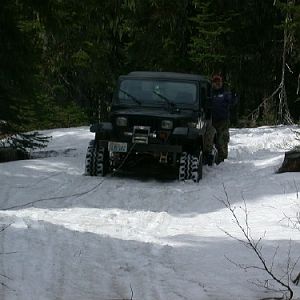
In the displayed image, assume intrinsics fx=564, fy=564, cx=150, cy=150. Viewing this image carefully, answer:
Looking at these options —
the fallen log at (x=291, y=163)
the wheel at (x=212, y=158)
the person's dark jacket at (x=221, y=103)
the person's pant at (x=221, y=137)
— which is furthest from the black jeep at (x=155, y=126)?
the person's pant at (x=221, y=137)

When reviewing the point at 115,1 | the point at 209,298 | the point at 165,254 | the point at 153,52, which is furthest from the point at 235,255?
the point at 153,52

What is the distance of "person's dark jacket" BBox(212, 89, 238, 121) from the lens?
41.8ft

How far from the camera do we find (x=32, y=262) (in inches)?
191

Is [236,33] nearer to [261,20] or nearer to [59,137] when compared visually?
[261,20]

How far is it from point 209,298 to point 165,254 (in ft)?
3.82

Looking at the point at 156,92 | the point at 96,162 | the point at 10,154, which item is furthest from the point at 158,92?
the point at 10,154

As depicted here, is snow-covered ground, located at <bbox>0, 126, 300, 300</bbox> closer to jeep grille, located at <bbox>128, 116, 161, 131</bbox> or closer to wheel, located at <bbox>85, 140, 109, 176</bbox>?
wheel, located at <bbox>85, 140, 109, 176</bbox>

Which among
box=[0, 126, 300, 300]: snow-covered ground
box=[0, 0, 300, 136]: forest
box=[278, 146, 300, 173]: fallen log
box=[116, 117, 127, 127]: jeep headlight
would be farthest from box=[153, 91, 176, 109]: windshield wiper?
box=[0, 0, 300, 136]: forest

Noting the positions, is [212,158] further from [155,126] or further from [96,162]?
[96,162]

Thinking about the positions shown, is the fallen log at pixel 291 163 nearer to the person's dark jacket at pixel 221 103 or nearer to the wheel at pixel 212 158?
the wheel at pixel 212 158

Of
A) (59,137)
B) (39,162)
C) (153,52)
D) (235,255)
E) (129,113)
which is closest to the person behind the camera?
(235,255)

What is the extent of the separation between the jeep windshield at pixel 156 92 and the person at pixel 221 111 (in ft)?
5.24

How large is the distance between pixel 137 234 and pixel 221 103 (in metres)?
7.09

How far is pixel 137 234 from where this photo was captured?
6.25 metres
